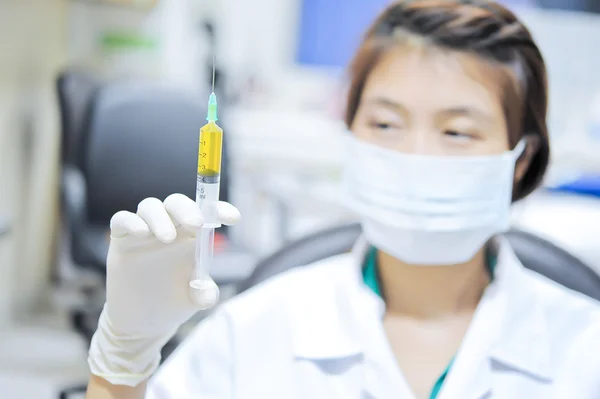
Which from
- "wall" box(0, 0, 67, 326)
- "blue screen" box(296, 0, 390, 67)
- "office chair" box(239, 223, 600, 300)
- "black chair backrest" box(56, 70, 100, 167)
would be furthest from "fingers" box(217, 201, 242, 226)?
"blue screen" box(296, 0, 390, 67)

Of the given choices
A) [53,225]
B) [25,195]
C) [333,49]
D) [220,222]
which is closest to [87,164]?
[25,195]

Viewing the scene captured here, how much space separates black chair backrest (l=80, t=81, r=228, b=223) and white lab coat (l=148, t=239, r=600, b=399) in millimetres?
1303

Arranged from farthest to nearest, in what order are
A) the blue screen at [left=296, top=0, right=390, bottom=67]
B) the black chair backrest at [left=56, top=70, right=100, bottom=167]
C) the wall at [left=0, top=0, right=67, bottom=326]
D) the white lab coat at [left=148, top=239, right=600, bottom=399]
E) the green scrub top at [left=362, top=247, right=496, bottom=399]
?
the blue screen at [left=296, top=0, right=390, bottom=67], the wall at [left=0, top=0, right=67, bottom=326], the black chair backrest at [left=56, top=70, right=100, bottom=167], the green scrub top at [left=362, top=247, right=496, bottom=399], the white lab coat at [left=148, top=239, right=600, bottom=399]

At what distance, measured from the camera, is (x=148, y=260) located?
0.78 m

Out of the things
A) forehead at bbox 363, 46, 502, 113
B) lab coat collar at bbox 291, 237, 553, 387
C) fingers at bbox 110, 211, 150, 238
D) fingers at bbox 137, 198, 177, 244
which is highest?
forehead at bbox 363, 46, 502, 113

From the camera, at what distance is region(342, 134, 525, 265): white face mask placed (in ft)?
3.31

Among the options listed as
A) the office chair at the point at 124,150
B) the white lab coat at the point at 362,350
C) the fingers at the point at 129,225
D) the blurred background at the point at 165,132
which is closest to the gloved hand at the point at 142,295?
the fingers at the point at 129,225

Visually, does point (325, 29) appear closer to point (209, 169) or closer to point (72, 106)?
point (72, 106)

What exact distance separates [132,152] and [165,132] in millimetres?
129

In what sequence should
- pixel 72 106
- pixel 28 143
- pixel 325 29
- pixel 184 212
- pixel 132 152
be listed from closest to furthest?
pixel 184 212, pixel 132 152, pixel 72 106, pixel 28 143, pixel 325 29

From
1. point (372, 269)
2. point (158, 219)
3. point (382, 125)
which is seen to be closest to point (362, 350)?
point (372, 269)

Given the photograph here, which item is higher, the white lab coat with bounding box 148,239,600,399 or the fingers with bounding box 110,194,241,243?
the fingers with bounding box 110,194,241,243

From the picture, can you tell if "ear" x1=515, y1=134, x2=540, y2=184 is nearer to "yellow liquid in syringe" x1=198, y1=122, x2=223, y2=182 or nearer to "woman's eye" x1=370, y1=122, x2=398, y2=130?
"woman's eye" x1=370, y1=122, x2=398, y2=130

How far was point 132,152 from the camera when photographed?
7.61 feet
